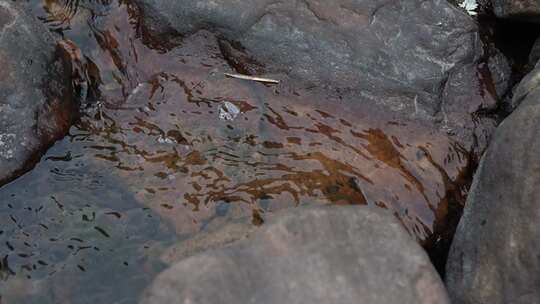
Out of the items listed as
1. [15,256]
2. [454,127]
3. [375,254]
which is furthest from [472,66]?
[15,256]

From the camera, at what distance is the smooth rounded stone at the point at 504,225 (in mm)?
2912

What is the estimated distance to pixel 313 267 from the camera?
8.48 ft

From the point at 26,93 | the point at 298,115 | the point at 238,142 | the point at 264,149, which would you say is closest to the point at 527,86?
the point at 298,115

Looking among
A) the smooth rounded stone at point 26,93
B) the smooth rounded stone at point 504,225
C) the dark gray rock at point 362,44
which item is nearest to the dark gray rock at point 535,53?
the dark gray rock at point 362,44

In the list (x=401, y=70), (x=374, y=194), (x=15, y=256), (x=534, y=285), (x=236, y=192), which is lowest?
(x=15, y=256)

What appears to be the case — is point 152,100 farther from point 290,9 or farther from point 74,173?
A: point 290,9

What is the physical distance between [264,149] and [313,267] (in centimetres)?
127

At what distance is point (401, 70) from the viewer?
3.93 metres

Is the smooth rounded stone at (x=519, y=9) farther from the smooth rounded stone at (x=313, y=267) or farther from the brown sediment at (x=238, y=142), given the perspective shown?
the smooth rounded stone at (x=313, y=267)

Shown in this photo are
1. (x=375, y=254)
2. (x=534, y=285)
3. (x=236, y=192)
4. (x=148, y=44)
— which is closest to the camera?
(x=375, y=254)

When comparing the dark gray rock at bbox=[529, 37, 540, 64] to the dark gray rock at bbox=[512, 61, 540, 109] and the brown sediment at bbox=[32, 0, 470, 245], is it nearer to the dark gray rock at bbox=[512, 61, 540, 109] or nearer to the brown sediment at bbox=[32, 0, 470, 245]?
the dark gray rock at bbox=[512, 61, 540, 109]

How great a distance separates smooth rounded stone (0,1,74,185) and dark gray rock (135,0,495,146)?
2.46 ft

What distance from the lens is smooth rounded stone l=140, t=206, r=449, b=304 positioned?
2.51m

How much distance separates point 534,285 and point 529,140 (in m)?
0.72
